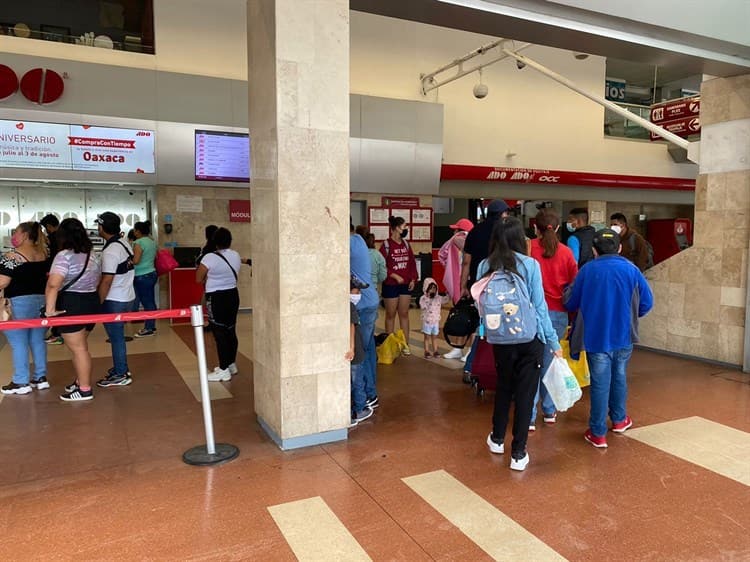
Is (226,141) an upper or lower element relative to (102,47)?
lower

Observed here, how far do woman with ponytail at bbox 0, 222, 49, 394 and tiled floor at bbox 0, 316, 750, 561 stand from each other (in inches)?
14.1

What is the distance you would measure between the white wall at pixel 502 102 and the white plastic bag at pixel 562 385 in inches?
338

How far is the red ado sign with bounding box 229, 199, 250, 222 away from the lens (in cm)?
1009

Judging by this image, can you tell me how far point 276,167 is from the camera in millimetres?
3539

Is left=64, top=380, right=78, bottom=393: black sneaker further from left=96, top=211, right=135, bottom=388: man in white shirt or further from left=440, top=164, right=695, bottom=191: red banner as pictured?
left=440, top=164, right=695, bottom=191: red banner

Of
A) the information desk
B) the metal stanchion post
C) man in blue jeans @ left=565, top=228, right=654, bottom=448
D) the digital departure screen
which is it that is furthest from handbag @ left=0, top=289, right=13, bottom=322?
the digital departure screen

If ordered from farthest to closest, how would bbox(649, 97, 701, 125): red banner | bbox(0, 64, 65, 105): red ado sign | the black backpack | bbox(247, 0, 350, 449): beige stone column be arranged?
bbox(649, 97, 701, 125): red banner → bbox(0, 64, 65, 105): red ado sign → the black backpack → bbox(247, 0, 350, 449): beige stone column

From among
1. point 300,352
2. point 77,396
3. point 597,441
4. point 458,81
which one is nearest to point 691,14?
point 597,441

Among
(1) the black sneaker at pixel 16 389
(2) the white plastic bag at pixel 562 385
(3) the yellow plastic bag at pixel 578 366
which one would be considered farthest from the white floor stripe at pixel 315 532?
(1) the black sneaker at pixel 16 389

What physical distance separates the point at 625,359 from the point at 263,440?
8.71 feet

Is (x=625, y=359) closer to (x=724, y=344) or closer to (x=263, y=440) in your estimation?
(x=263, y=440)

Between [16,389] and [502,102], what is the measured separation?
1116cm

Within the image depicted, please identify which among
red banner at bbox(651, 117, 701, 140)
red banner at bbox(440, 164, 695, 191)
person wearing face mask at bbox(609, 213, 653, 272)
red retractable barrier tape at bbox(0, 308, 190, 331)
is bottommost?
red retractable barrier tape at bbox(0, 308, 190, 331)

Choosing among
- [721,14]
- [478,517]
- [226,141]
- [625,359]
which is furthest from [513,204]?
[478,517]
